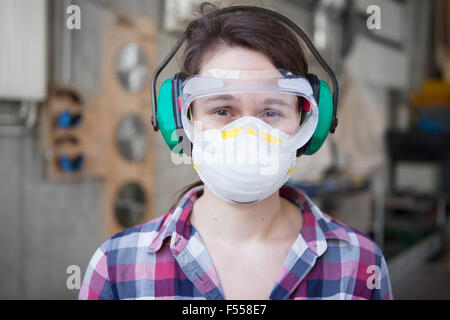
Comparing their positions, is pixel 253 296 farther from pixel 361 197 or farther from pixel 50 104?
pixel 361 197

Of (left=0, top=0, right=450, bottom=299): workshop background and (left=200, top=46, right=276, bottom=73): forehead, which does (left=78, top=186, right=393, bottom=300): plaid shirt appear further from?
(left=200, top=46, right=276, bottom=73): forehead

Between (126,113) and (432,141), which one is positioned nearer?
(126,113)

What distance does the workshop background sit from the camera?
2.75ft

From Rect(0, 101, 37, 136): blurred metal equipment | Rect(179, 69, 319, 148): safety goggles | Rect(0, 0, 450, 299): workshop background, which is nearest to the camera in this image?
Rect(179, 69, 319, 148): safety goggles

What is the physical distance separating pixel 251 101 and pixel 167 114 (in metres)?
0.13

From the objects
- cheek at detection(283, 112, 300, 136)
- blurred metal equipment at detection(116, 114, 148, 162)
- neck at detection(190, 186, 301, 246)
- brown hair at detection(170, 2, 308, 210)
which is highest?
brown hair at detection(170, 2, 308, 210)

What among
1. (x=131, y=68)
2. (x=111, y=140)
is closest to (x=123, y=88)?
(x=131, y=68)

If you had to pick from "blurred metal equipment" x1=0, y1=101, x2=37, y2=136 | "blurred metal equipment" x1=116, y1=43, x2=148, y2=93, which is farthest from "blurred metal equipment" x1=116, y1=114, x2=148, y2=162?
"blurred metal equipment" x1=116, y1=43, x2=148, y2=93

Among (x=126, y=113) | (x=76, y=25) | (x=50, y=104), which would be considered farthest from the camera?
(x=50, y=104)

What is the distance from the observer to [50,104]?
179 centimetres

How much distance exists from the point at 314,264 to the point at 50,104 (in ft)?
4.55

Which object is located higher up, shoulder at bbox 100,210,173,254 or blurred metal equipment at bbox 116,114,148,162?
blurred metal equipment at bbox 116,114,148,162

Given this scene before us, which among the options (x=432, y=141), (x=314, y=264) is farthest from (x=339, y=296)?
(x=432, y=141)

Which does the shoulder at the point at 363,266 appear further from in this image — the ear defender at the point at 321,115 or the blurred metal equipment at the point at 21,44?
the blurred metal equipment at the point at 21,44
